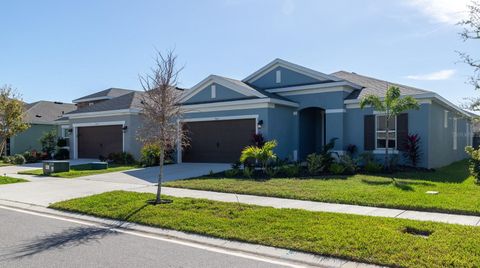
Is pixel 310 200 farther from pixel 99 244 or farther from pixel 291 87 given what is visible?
pixel 291 87

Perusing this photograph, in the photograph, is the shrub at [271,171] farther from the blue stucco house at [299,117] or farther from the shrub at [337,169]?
the blue stucco house at [299,117]

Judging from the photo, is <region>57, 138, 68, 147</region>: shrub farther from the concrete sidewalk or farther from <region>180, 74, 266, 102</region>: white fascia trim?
the concrete sidewalk

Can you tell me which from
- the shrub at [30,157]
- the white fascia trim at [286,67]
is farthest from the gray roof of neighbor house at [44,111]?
the white fascia trim at [286,67]

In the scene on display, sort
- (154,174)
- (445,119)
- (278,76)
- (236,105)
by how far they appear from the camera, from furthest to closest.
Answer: (278,76)
(445,119)
(236,105)
(154,174)

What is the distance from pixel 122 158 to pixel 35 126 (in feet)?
53.1

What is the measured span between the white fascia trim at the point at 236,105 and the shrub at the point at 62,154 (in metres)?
12.3

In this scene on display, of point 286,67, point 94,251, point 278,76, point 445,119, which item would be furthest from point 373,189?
point 445,119

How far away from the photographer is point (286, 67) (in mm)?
21422

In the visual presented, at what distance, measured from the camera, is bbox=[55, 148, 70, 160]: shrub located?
2897 centimetres

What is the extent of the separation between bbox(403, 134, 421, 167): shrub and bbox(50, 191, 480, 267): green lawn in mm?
10559

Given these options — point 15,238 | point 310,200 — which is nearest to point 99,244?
point 15,238

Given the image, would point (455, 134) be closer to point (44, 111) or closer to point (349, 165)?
point (349, 165)

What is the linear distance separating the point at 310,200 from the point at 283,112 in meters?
10.2

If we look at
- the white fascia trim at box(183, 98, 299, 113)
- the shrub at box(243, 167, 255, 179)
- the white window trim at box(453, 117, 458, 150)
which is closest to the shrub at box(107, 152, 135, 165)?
the white fascia trim at box(183, 98, 299, 113)
